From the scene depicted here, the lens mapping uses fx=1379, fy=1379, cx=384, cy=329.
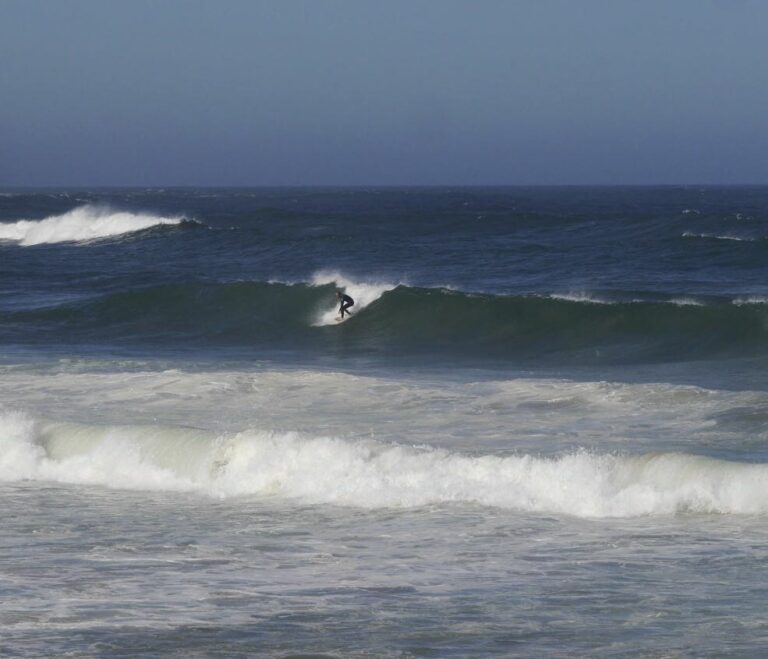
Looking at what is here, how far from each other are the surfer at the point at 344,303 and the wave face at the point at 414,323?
26cm

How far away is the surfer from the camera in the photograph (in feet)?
95.8

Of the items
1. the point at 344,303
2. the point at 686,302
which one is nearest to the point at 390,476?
the point at 686,302

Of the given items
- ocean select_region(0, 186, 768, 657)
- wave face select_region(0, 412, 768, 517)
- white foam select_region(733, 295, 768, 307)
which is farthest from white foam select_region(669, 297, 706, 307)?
wave face select_region(0, 412, 768, 517)

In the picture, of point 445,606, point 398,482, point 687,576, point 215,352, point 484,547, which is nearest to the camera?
point 445,606

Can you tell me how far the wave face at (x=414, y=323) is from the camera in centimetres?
2500

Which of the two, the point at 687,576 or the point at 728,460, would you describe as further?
the point at 728,460

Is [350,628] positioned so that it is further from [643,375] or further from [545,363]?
[545,363]

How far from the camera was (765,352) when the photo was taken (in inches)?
909

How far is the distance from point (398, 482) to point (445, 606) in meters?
4.03

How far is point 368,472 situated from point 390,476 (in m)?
0.27

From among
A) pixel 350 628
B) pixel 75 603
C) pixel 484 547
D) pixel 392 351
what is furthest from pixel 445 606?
pixel 392 351

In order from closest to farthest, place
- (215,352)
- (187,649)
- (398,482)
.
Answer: (187,649)
(398,482)
(215,352)

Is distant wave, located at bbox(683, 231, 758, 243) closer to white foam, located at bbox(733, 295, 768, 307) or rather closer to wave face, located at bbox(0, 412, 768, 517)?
white foam, located at bbox(733, 295, 768, 307)

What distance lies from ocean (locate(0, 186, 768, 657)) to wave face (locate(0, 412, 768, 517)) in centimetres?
3
